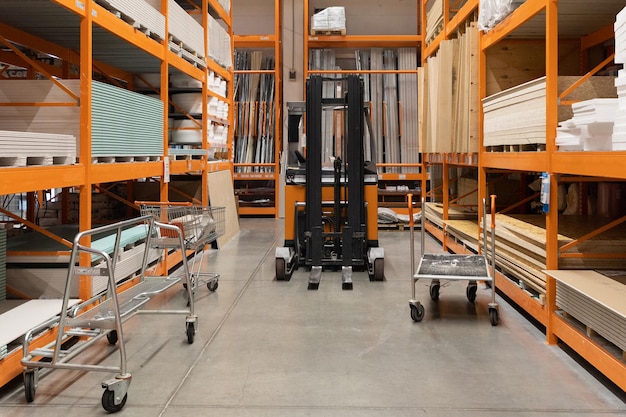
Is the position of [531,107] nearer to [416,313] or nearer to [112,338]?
[416,313]

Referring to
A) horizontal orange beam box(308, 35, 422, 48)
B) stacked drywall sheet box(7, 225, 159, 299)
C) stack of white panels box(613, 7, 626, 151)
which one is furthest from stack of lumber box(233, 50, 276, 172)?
stack of white panels box(613, 7, 626, 151)

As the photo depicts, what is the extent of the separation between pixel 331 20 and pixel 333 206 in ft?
26.3

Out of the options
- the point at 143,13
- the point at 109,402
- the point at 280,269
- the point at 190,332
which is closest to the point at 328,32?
the point at 143,13

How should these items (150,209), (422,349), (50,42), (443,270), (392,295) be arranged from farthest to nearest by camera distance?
A: (50,42), (392,295), (150,209), (443,270), (422,349)

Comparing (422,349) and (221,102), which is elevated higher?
(221,102)

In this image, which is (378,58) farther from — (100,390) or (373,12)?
(100,390)

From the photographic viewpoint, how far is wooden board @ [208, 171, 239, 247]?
10706 millimetres

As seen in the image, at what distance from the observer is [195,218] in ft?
21.9

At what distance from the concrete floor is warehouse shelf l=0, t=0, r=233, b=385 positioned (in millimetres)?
704

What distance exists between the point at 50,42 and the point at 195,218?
124 inches

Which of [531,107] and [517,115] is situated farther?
[517,115]

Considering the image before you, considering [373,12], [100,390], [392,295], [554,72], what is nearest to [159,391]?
[100,390]

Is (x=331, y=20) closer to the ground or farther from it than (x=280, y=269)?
farther from it

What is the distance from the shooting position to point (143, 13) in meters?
6.89
